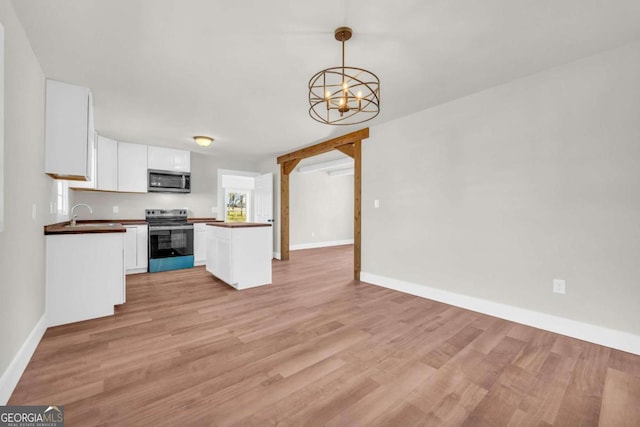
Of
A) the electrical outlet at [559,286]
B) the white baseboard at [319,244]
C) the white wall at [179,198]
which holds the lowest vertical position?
the white baseboard at [319,244]

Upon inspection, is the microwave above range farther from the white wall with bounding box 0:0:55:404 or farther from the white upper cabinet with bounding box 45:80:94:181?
the white wall with bounding box 0:0:55:404

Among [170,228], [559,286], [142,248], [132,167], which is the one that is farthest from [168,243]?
[559,286]

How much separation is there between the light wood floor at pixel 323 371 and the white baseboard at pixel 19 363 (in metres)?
0.05

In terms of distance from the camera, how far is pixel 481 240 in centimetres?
294

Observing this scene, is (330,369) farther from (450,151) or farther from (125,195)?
(125,195)

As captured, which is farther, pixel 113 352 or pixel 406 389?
pixel 113 352

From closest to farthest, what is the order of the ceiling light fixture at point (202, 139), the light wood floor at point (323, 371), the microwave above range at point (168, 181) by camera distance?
1. the light wood floor at point (323, 371)
2. the ceiling light fixture at point (202, 139)
3. the microwave above range at point (168, 181)

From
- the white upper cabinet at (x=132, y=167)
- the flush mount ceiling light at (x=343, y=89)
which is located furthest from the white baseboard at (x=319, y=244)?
the flush mount ceiling light at (x=343, y=89)

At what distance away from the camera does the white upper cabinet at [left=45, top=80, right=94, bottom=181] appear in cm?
256

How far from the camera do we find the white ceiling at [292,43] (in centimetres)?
174

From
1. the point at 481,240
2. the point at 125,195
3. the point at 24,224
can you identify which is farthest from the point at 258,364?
the point at 125,195

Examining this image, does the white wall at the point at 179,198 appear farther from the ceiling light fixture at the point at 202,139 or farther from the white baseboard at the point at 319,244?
the white baseboard at the point at 319,244

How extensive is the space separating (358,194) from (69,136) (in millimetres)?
3427

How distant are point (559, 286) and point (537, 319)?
14.3 inches
